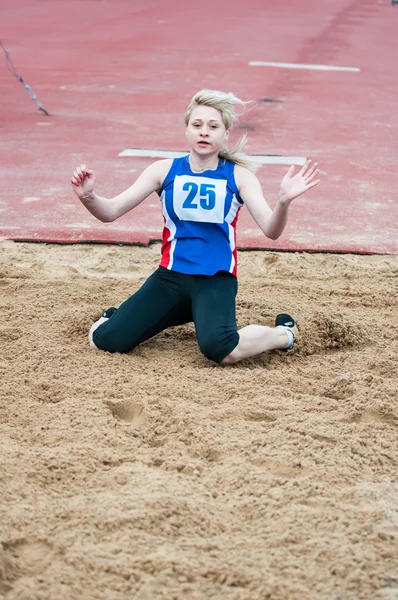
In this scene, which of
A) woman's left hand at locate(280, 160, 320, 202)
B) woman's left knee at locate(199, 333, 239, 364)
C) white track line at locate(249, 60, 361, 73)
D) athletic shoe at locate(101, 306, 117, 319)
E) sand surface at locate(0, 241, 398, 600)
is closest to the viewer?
sand surface at locate(0, 241, 398, 600)

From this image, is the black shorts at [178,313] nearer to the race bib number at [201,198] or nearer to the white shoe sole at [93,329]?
the white shoe sole at [93,329]

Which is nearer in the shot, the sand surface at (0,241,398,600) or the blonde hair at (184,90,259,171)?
the sand surface at (0,241,398,600)

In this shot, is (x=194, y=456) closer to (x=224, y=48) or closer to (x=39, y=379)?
(x=39, y=379)

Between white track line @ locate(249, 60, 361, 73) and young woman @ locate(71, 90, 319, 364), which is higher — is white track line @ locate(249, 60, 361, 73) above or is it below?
below

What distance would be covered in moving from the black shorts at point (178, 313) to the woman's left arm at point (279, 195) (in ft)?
1.16

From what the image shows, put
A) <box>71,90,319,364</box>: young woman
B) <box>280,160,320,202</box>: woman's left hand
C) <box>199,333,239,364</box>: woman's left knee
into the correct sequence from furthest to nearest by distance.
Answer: <box>71,90,319,364</box>: young woman < <box>199,333,239,364</box>: woman's left knee < <box>280,160,320,202</box>: woman's left hand

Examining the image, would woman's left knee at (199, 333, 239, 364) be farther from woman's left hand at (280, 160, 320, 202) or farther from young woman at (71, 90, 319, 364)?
woman's left hand at (280, 160, 320, 202)

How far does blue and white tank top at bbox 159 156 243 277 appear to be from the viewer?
406 centimetres

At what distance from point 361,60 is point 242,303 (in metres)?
9.96

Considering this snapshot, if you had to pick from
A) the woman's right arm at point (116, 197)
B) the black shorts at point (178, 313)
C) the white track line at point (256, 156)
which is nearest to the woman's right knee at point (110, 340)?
the black shorts at point (178, 313)

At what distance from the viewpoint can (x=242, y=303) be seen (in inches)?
183

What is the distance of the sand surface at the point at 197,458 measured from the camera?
2422mm

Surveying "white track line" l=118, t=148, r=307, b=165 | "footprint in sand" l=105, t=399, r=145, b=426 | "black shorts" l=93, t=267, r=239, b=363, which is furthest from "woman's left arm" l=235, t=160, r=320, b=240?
"white track line" l=118, t=148, r=307, b=165

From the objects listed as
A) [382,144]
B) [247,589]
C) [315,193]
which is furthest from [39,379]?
[382,144]
